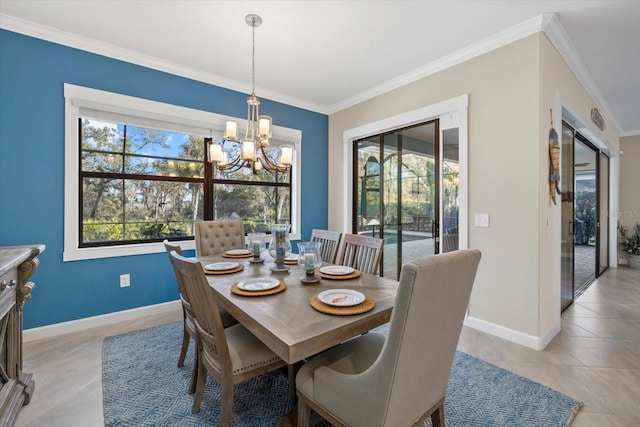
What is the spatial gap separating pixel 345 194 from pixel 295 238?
1000 millimetres

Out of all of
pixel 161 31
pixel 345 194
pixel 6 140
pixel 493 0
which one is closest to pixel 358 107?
pixel 345 194

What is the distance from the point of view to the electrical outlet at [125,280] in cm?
292

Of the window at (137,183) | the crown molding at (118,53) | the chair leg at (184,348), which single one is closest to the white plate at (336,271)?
the chair leg at (184,348)

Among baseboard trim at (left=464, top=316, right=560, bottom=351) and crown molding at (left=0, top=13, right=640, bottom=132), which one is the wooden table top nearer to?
baseboard trim at (left=464, top=316, right=560, bottom=351)

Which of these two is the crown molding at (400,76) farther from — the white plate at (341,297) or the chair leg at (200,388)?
the chair leg at (200,388)

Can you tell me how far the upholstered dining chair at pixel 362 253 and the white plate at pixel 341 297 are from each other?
0.68 metres

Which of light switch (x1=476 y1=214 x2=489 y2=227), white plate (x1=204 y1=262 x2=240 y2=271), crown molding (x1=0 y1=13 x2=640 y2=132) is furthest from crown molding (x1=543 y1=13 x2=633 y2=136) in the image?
white plate (x1=204 y1=262 x2=240 y2=271)

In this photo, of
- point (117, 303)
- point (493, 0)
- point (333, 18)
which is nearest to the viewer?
point (493, 0)

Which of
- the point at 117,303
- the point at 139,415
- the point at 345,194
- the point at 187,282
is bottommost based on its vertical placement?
the point at 139,415

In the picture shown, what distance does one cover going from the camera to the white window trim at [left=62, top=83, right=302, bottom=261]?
2631mm

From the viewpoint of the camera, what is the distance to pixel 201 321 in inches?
58.4

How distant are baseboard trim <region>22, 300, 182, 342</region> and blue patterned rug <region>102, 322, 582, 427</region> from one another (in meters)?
0.71

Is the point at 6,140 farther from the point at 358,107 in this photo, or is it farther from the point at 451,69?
the point at 451,69

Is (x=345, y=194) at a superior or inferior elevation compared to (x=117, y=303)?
superior
